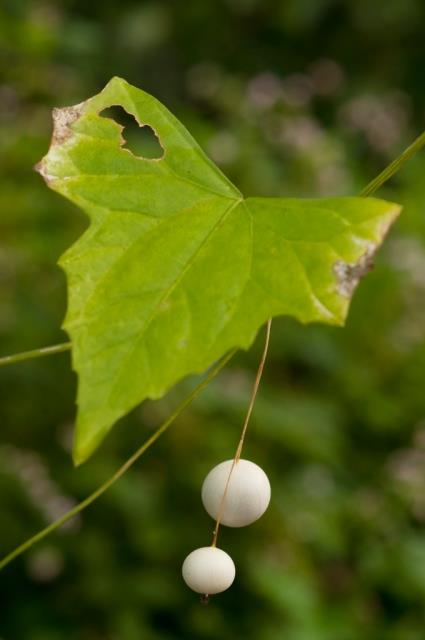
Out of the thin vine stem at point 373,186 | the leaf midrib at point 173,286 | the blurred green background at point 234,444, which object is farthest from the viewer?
the blurred green background at point 234,444

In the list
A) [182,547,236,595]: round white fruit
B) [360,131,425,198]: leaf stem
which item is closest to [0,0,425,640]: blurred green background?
[182,547,236,595]: round white fruit

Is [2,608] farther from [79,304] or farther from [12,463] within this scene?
[79,304]

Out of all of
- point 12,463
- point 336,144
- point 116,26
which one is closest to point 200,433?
point 12,463

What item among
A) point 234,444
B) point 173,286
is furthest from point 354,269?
point 234,444

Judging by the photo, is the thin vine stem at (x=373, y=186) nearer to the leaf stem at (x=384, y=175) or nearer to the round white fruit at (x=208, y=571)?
the leaf stem at (x=384, y=175)

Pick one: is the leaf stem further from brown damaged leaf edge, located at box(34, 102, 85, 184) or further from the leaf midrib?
brown damaged leaf edge, located at box(34, 102, 85, 184)

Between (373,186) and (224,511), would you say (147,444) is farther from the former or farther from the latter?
(373,186)

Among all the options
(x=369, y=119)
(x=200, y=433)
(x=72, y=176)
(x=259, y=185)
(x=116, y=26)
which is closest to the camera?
(x=72, y=176)

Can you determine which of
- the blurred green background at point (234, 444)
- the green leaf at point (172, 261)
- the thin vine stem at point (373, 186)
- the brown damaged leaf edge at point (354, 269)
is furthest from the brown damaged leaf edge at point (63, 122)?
the blurred green background at point (234, 444)
